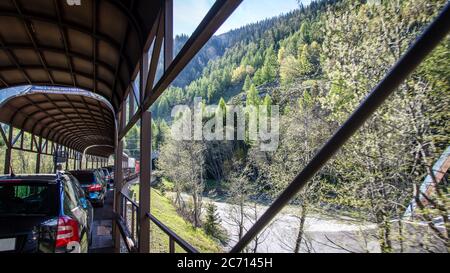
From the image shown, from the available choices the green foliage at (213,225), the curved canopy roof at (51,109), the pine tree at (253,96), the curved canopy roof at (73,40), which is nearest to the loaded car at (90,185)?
the curved canopy roof at (51,109)

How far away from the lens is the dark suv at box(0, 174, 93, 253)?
2.66 m

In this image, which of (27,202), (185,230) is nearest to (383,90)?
(27,202)

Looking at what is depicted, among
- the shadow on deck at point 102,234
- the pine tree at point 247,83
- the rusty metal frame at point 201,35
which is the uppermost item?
the pine tree at point 247,83

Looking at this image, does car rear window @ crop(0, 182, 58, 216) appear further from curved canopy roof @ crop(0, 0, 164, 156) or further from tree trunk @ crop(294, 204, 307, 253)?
tree trunk @ crop(294, 204, 307, 253)

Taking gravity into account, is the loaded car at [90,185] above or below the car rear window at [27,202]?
below

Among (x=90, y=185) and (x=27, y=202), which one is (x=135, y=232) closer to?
(x=27, y=202)

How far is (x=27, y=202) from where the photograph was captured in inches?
123

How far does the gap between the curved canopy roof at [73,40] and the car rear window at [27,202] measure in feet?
7.14

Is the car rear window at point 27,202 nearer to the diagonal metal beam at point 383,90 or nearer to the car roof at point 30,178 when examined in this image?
the car roof at point 30,178

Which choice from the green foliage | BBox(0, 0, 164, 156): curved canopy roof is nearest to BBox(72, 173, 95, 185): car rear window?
BBox(0, 0, 164, 156): curved canopy roof

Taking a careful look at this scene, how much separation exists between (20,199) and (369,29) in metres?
8.95

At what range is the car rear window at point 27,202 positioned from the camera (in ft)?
9.74

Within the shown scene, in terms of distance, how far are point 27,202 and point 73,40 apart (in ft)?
9.92
